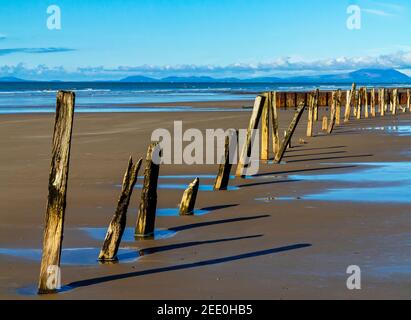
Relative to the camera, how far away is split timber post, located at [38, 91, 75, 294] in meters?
6.43

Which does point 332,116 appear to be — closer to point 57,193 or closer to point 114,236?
point 114,236

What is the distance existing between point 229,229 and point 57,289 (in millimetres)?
2960

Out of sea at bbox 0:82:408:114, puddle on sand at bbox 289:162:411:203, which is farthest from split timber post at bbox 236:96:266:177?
sea at bbox 0:82:408:114

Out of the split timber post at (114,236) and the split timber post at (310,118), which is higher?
the split timber post at (310,118)

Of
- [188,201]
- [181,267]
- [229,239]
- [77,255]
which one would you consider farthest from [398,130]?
[181,267]

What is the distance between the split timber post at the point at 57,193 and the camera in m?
6.43

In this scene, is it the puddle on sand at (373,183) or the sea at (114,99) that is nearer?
the puddle on sand at (373,183)

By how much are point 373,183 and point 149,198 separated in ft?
16.3

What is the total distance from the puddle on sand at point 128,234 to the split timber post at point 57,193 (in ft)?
6.37

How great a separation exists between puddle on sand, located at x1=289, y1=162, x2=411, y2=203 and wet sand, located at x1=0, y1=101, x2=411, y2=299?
26 centimetres

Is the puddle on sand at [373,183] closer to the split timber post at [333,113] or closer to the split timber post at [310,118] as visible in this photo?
the split timber post at [310,118]

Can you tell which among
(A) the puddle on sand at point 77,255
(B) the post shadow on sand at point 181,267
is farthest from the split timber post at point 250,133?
(A) the puddle on sand at point 77,255

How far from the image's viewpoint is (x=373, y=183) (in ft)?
40.5

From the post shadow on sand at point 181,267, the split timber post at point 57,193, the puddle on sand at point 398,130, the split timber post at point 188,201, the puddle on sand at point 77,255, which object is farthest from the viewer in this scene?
the puddle on sand at point 398,130
